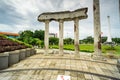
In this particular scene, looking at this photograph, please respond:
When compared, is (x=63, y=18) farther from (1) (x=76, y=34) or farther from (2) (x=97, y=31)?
(2) (x=97, y=31)

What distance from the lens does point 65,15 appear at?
1580cm

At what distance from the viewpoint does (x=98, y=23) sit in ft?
43.0

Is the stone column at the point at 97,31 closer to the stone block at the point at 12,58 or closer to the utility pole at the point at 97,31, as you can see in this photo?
the utility pole at the point at 97,31

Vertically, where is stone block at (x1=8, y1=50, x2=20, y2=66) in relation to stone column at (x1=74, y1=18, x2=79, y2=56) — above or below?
below

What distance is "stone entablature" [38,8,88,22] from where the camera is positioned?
→ 1424 centimetres

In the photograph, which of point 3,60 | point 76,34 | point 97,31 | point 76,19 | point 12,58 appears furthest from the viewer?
point 76,19

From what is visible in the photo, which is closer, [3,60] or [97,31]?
[3,60]

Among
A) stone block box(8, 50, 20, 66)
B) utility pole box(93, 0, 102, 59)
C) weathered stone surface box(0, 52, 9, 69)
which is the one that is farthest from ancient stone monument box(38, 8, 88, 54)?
weathered stone surface box(0, 52, 9, 69)

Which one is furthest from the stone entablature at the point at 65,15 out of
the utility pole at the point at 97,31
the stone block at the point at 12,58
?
the stone block at the point at 12,58

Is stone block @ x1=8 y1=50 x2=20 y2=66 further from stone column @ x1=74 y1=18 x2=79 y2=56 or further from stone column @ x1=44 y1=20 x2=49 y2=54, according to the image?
stone column @ x1=74 y1=18 x2=79 y2=56

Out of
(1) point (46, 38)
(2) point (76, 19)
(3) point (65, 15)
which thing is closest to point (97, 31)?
(2) point (76, 19)

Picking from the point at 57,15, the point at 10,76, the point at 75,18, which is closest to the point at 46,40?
the point at 57,15

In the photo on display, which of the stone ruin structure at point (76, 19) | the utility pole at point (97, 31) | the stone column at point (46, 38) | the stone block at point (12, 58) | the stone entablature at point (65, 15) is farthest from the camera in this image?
the stone column at point (46, 38)

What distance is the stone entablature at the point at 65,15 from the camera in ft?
46.7
